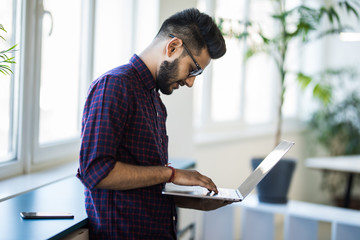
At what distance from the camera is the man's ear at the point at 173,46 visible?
1660 mm


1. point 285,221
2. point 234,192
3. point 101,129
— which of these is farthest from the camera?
point 285,221

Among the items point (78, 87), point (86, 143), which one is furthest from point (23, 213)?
point (78, 87)

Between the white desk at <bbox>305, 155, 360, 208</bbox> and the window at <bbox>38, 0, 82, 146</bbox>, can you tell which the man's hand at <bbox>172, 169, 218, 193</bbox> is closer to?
the window at <bbox>38, 0, 82, 146</bbox>

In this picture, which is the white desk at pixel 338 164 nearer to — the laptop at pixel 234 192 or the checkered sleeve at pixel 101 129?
the laptop at pixel 234 192

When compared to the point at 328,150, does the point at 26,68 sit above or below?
above

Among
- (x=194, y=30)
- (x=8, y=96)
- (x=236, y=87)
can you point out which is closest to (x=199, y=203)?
(x=194, y=30)

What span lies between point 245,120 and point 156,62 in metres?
3.42

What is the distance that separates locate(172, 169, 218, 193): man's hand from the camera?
5.35 feet

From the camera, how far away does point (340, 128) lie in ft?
18.0

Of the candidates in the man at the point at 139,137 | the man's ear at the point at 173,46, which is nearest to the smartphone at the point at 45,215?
the man at the point at 139,137

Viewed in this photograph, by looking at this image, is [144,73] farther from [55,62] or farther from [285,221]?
[285,221]

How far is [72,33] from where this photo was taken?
286cm

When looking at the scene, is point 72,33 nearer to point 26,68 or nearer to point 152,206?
point 26,68

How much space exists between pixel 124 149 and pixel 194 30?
475 mm
